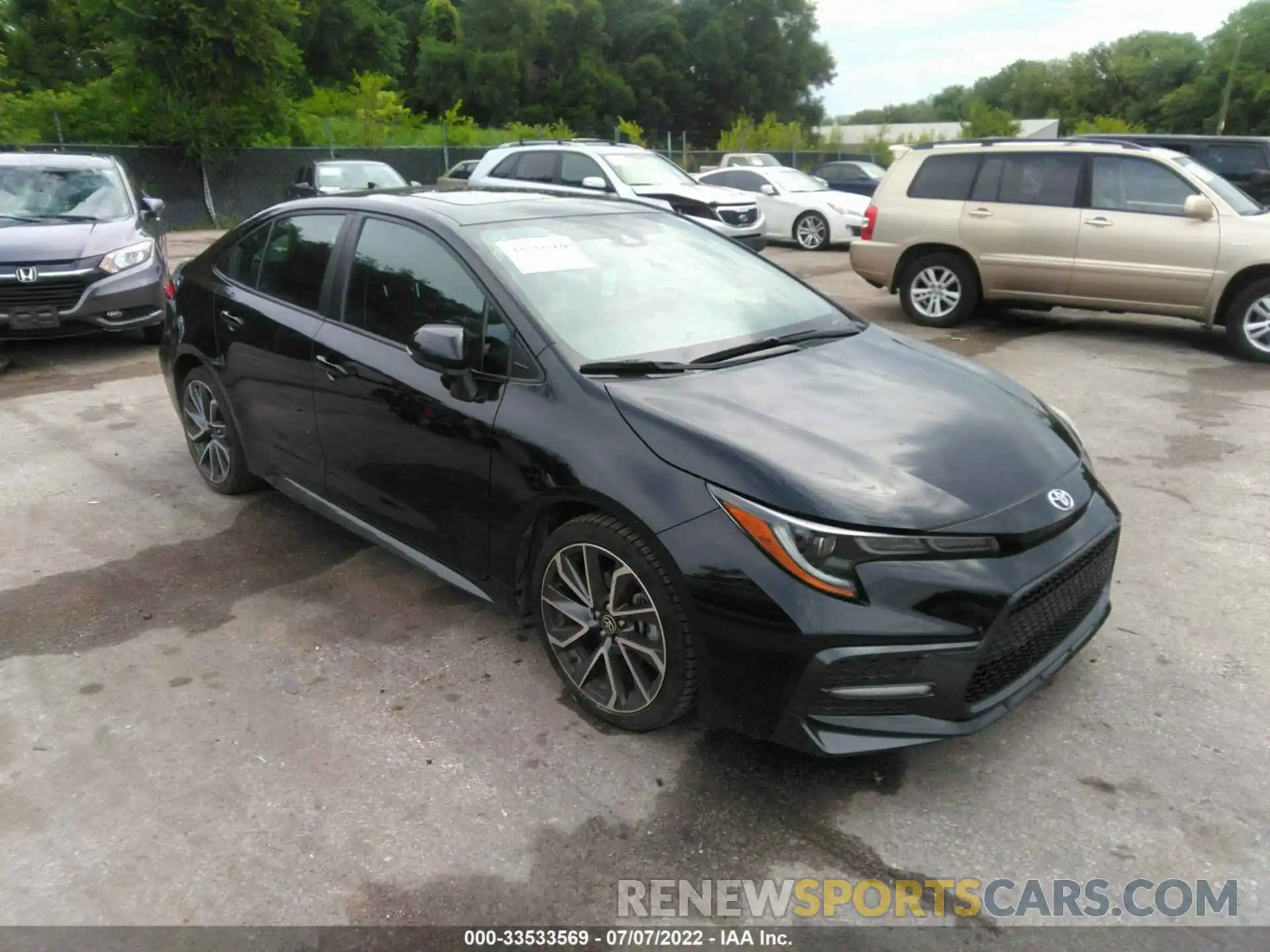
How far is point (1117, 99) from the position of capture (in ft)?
233

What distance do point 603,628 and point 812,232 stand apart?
14932mm

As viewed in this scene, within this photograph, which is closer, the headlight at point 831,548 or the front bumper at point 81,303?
the headlight at point 831,548

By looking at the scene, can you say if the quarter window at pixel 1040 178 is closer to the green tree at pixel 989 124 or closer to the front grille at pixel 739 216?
the front grille at pixel 739 216

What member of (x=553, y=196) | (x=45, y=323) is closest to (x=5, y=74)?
(x=45, y=323)

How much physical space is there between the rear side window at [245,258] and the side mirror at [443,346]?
1.75 meters

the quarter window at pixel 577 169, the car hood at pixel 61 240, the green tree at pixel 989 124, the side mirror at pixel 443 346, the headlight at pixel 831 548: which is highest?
the green tree at pixel 989 124

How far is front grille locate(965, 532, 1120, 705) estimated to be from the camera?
2691 mm

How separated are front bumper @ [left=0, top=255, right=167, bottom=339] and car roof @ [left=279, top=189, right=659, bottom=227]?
4516mm

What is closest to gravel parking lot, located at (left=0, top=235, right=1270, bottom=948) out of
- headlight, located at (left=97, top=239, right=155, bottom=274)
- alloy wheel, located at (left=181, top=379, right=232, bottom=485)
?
alloy wheel, located at (left=181, top=379, right=232, bottom=485)

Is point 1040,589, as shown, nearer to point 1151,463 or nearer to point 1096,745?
point 1096,745

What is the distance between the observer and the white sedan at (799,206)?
16547 mm

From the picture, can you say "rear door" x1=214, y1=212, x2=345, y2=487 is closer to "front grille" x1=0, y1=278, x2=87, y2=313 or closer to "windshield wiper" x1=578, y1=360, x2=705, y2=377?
"windshield wiper" x1=578, y1=360, x2=705, y2=377

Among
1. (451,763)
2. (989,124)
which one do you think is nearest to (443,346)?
(451,763)

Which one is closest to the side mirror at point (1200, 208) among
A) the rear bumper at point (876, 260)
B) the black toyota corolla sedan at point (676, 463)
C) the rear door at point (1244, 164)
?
the rear bumper at point (876, 260)
